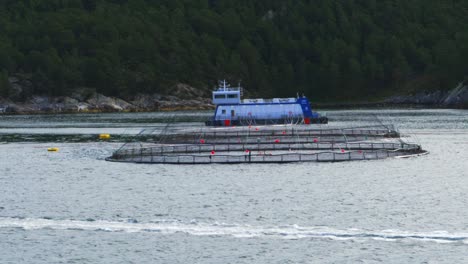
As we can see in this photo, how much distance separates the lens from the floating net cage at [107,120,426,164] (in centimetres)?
9494

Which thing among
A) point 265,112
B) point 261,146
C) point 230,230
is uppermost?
point 265,112

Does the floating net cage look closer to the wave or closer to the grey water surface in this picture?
the grey water surface

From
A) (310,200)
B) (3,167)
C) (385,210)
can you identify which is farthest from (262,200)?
(3,167)

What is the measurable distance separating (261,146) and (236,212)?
167 ft

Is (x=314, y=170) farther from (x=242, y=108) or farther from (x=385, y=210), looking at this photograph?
(x=242, y=108)

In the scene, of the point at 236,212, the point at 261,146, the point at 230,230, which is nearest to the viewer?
the point at 230,230

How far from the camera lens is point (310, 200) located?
66500 millimetres

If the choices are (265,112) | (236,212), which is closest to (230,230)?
(236,212)

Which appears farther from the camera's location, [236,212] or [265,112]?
[265,112]

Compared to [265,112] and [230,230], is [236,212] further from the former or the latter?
[265,112]

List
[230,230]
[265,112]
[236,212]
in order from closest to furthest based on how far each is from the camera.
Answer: [230,230]
[236,212]
[265,112]

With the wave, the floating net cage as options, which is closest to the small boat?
the floating net cage

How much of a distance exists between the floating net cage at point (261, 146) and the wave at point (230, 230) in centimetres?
3611

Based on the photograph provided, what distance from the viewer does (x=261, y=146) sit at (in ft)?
367
